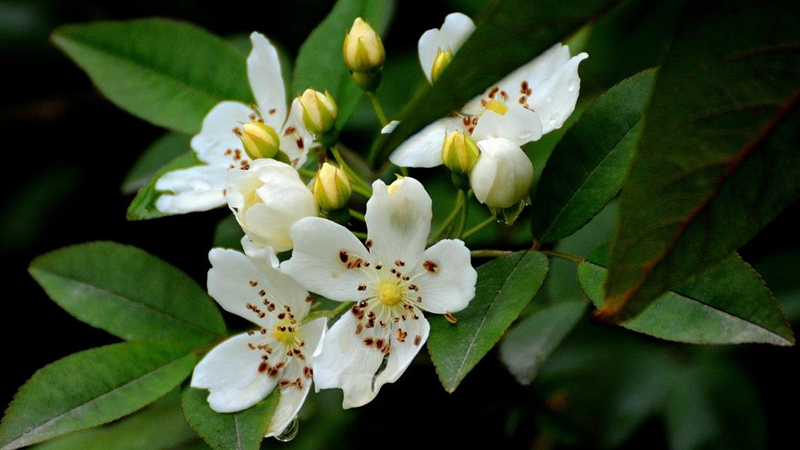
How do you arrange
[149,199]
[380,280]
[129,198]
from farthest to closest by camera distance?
[129,198], [149,199], [380,280]

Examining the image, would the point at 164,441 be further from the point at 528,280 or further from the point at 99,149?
the point at 99,149

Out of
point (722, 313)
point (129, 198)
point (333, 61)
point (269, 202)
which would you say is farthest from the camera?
point (129, 198)

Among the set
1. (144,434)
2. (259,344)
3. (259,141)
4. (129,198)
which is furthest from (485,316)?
(129,198)

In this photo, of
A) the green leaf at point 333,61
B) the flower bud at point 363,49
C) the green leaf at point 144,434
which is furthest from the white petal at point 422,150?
the green leaf at point 144,434

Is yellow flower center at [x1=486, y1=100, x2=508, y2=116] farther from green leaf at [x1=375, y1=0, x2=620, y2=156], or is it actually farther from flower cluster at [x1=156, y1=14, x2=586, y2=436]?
green leaf at [x1=375, y1=0, x2=620, y2=156]

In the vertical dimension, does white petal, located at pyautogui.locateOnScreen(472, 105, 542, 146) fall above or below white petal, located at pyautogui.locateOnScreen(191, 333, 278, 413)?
above

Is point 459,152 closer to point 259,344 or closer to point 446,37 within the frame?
point 446,37

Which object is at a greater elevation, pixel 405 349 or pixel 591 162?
pixel 591 162

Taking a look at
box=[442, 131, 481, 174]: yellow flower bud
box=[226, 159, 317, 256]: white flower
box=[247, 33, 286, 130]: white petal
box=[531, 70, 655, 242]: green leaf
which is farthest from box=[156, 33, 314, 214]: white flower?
box=[531, 70, 655, 242]: green leaf
